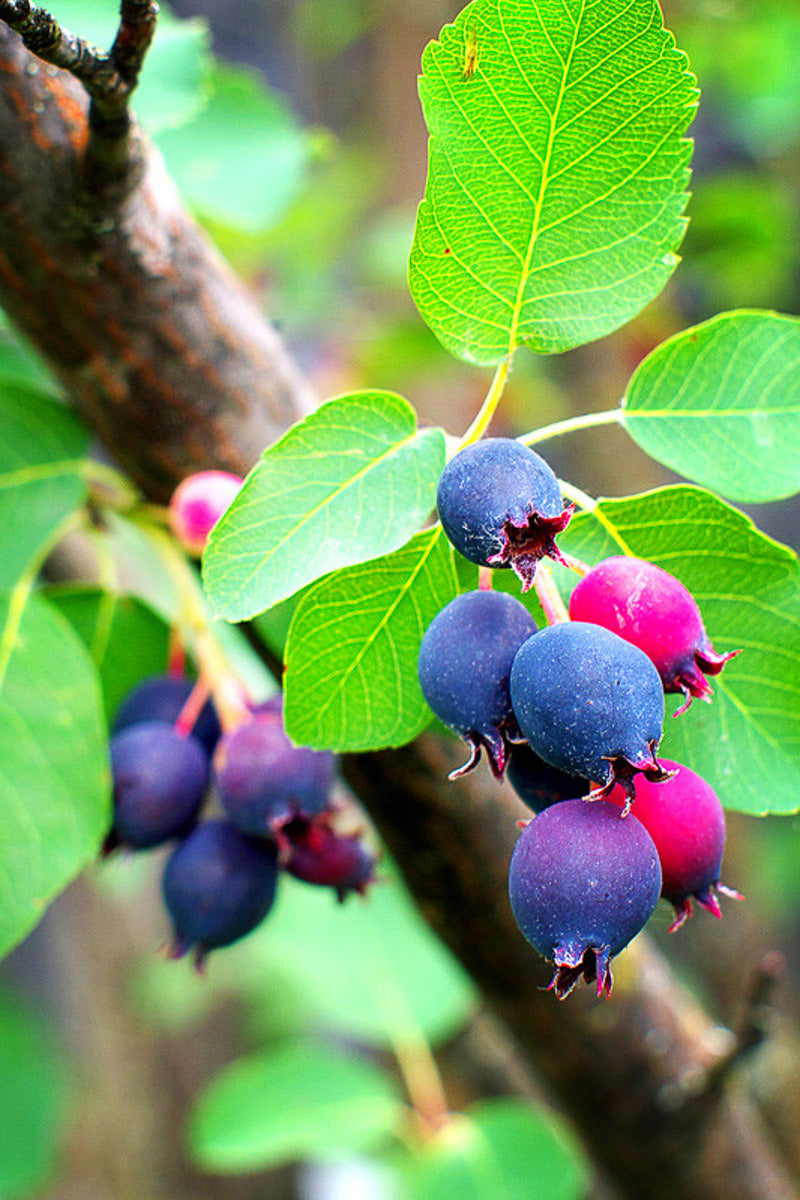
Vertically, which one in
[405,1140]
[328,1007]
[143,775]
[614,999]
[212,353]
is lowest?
[405,1140]

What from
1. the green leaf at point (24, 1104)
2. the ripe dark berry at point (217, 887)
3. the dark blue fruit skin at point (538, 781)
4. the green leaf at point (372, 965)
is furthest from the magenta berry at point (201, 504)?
the green leaf at point (24, 1104)

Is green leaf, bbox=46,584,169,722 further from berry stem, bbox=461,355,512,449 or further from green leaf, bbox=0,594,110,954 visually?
berry stem, bbox=461,355,512,449

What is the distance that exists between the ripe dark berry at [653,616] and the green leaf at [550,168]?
0.43 ft

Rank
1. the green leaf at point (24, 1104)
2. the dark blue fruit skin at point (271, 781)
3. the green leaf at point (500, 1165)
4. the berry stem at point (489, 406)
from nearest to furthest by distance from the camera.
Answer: the berry stem at point (489, 406) → the dark blue fruit skin at point (271, 781) → the green leaf at point (500, 1165) → the green leaf at point (24, 1104)

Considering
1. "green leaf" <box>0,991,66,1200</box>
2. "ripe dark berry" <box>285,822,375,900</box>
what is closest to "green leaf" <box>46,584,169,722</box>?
"ripe dark berry" <box>285,822,375,900</box>

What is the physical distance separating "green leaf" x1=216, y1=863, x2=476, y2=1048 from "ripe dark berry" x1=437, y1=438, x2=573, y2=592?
112 cm

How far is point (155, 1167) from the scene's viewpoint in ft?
7.21

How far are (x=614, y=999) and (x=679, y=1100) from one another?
163 mm

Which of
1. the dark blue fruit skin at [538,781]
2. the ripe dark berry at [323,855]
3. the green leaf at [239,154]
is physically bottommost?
the ripe dark berry at [323,855]

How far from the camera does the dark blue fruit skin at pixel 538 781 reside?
1.47 ft

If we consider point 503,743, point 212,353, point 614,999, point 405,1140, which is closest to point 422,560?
point 503,743

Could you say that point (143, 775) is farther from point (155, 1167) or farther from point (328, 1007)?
point (155, 1167)

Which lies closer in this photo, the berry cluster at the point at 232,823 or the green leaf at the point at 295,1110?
the berry cluster at the point at 232,823

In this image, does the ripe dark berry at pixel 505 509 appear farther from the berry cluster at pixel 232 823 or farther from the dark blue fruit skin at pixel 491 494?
the berry cluster at pixel 232 823
